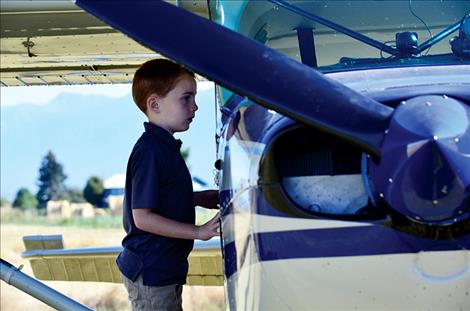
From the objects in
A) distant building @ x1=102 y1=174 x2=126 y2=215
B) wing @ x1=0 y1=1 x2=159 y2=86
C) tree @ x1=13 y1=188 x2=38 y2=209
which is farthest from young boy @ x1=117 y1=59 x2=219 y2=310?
tree @ x1=13 y1=188 x2=38 y2=209

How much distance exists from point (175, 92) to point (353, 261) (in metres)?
1.32

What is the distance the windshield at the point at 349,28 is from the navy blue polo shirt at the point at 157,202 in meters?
0.59

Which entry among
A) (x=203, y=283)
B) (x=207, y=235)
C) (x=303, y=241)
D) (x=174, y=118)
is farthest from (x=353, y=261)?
(x=203, y=283)

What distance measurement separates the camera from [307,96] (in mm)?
2971

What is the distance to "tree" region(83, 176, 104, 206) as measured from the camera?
7179cm

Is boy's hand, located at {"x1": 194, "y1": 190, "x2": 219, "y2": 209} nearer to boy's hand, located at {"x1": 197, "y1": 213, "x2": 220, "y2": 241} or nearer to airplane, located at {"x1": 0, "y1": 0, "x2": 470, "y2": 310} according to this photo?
boy's hand, located at {"x1": 197, "y1": 213, "x2": 220, "y2": 241}

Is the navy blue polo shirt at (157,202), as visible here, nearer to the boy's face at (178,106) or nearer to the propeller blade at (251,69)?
the boy's face at (178,106)

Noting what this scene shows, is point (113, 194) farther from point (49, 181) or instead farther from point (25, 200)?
point (49, 181)

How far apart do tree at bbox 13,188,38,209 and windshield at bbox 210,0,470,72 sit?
238ft

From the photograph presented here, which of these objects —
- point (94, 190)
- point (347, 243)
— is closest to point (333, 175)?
point (347, 243)

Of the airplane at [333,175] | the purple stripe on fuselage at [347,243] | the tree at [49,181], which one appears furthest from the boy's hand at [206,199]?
the tree at [49,181]

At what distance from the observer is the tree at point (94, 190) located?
71.8 meters

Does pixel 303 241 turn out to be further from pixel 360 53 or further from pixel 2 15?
pixel 2 15

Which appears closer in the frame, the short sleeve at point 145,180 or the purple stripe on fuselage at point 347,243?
the purple stripe on fuselage at point 347,243
